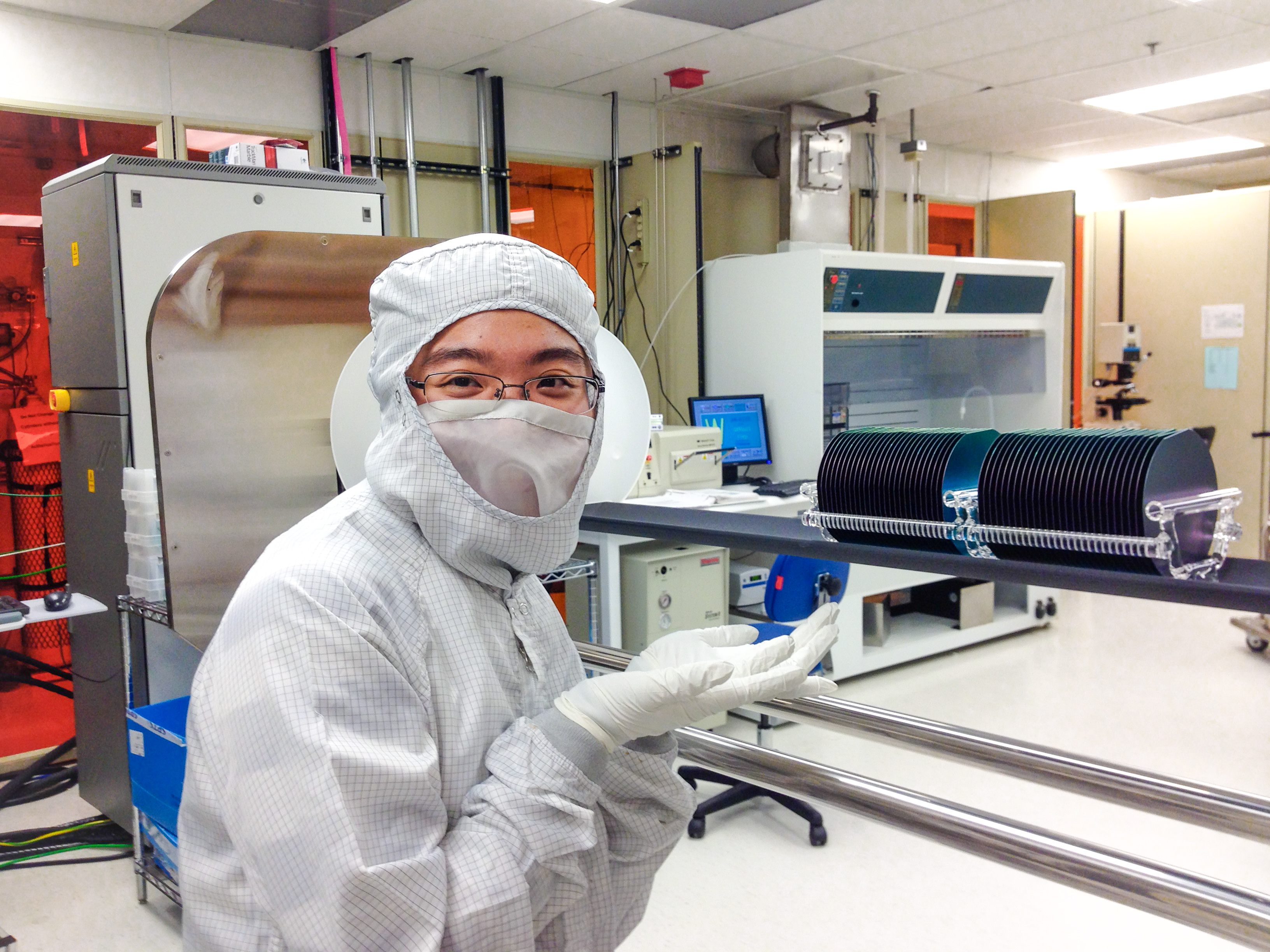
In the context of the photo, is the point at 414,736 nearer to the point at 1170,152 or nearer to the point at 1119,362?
the point at 1119,362

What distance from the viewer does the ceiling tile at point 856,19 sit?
365 cm

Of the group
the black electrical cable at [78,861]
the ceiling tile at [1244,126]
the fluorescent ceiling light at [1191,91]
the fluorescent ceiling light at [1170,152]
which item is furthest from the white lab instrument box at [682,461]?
the fluorescent ceiling light at [1170,152]

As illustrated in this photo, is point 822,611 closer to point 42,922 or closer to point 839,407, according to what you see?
point 42,922

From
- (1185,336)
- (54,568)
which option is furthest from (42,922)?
(1185,336)

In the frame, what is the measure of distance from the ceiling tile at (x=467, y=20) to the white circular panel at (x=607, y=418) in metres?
2.03

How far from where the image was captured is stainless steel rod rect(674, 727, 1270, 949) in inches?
33.0

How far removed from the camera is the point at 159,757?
235 centimetres

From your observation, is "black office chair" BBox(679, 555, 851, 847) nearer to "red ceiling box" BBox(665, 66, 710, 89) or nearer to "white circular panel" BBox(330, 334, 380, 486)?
"white circular panel" BBox(330, 334, 380, 486)

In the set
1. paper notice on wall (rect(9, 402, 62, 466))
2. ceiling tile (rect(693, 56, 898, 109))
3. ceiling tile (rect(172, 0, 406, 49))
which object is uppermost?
ceiling tile (rect(693, 56, 898, 109))

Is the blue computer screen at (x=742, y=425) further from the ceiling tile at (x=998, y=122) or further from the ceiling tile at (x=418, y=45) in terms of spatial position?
the ceiling tile at (x=998, y=122)

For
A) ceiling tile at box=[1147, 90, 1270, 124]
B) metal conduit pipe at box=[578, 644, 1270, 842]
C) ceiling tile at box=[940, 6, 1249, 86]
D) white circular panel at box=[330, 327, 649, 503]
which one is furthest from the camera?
ceiling tile at box=[1147, 90, 1270, 124]

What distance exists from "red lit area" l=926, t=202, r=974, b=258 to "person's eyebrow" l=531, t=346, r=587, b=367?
19.6ft

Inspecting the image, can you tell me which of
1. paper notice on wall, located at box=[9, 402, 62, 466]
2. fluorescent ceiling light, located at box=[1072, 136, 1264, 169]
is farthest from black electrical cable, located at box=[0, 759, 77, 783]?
fluorescent ceiling light, located at box=[1072, 136, 1264, 169]

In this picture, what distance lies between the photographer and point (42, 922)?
258 centimetres
